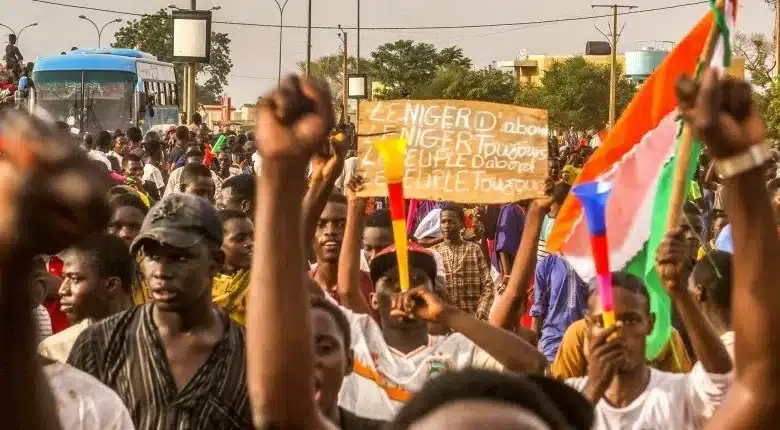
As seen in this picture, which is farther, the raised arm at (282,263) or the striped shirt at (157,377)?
the striped shirt at (157,377)

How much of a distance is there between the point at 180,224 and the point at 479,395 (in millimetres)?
2218

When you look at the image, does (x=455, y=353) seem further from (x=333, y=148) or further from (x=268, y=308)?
(x=268, y=308)

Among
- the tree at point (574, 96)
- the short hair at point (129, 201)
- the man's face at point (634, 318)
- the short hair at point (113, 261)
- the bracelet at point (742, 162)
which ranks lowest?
the man's face at point (634, 318)

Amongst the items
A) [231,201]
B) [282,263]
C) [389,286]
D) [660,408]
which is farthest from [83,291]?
[282,263]

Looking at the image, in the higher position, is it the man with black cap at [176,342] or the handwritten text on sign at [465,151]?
the handwritten text on sign at [465,151]

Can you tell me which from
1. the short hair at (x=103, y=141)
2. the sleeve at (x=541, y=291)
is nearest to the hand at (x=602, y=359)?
the sleeve at (x=541, y=291)

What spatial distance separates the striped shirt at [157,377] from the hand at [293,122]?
5.56ft

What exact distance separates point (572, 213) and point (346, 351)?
0.91 meters

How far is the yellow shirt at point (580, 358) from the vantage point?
504 centimetres

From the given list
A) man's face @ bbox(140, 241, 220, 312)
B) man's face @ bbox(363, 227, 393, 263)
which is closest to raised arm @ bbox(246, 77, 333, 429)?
man's face @ bbox(140, 241, 220, 312)

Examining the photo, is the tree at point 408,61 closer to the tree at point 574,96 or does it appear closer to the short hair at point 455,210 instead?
the tree at point 574,96

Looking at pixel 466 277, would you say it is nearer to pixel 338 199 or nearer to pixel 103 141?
pixel 338 199

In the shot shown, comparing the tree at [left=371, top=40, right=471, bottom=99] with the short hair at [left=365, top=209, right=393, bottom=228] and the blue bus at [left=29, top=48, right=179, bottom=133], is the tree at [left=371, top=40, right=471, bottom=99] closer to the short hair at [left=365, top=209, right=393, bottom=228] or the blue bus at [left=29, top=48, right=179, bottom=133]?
the blue bus at [left=29, top=48, right=179, bottom=133]

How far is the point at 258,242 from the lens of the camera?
7.36 ft
